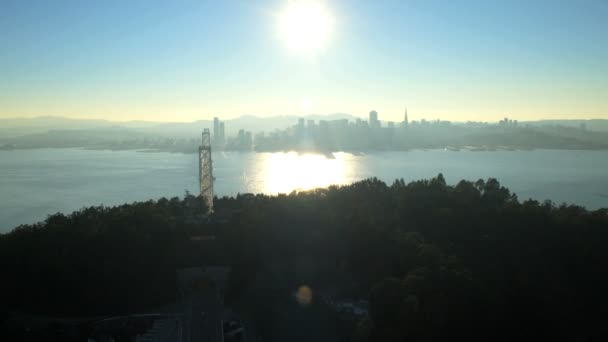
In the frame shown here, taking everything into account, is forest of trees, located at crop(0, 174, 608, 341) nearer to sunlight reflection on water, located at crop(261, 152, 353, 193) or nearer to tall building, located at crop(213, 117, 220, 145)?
sunlight reflection on water, located at crop(261, 152, 353, 193)

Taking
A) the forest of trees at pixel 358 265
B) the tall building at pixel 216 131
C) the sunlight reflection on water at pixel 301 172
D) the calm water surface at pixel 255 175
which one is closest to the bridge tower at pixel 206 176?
the forest of trees at pixel 358 265

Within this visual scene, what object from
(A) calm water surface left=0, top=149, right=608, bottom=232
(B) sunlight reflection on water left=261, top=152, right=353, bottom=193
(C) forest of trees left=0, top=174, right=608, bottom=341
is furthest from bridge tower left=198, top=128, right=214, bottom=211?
(B) sunlight reflection on water left=261, top=152, right=353, bottom=193

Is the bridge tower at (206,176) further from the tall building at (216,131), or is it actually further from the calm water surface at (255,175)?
the tall building at (216,131)

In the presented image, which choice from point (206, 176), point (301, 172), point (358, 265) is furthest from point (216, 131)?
point (358, 265)

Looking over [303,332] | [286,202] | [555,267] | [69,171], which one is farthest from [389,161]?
[303,332]

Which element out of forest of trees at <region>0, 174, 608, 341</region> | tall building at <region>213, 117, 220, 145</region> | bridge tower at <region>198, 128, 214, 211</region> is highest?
tall building at <region>213, 117, 220, 145</region>

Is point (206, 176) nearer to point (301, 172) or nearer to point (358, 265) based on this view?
point (358, 265)

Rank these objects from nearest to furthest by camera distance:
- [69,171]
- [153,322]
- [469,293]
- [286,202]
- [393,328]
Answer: [393,328]
[469,293]
[153,322]
[286,202]
[69,171]

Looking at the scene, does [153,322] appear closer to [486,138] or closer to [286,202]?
[286,202]
